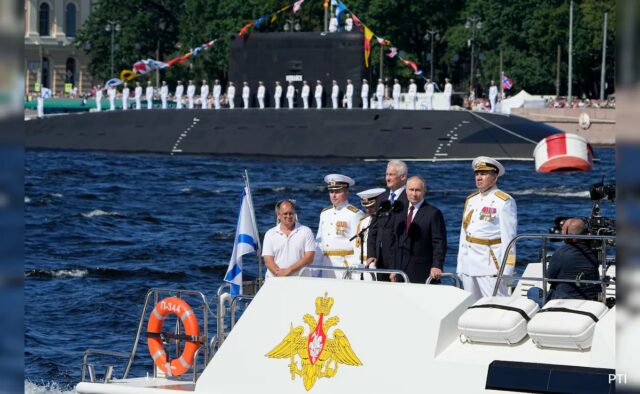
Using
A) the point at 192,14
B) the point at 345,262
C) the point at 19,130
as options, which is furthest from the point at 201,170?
the point at 192,14

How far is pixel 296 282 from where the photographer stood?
239 inches

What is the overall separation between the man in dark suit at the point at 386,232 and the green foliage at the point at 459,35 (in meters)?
71.6

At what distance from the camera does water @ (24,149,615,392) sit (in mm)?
14062

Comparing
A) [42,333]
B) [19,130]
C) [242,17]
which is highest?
[242,17]

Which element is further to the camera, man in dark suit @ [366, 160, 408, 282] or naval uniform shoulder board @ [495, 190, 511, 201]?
man in dark suit @ [366, 160, 408, 282]

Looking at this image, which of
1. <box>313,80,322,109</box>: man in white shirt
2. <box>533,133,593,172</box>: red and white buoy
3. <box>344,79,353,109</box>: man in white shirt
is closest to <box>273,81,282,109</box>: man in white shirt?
<box>313,80,322,109</box>: man in white shirt

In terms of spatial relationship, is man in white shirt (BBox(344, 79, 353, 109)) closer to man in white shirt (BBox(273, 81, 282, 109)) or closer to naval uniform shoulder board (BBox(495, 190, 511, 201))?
man in white shirt (BBox(273, 81, 282, 109))

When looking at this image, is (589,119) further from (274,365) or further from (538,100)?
(274,365)

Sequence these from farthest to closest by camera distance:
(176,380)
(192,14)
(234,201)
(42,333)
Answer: (192,14)
(234,201)
(42,333)
(176,380)

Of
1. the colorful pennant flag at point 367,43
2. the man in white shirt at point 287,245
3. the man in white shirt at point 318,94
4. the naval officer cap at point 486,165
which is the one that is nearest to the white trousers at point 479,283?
the naval officer cap at point 486,165

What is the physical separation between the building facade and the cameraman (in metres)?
110

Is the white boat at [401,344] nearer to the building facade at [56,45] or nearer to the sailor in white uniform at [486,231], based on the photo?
the sailor in white uniform at [486,231]

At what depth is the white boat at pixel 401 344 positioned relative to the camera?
5.09m

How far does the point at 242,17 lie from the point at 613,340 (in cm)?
8280
